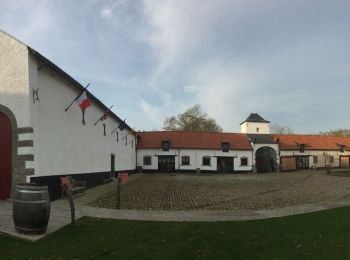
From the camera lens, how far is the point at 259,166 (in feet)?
173

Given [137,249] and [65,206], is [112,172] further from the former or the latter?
[137,249]

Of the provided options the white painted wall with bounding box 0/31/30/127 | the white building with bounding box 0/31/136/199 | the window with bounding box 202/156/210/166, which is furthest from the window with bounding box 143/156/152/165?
the white painted wall with bounding box 0/31/30/127

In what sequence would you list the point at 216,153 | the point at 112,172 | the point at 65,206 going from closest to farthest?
the point at 65,206, the point at 112,172, the point at 216,153

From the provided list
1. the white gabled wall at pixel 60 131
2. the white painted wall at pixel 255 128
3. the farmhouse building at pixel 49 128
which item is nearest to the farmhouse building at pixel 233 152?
the farmhouse building at pixel 49 128

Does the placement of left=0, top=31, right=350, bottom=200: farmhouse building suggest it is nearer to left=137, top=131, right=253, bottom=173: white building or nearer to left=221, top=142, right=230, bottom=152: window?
left=137, top=131, right=253, bottom=173: white building

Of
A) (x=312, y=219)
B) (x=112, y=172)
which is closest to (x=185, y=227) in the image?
(x=312, y=219)

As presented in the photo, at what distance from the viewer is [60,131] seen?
1758cm

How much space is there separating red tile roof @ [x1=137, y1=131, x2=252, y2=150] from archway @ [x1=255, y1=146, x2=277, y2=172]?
2.06m

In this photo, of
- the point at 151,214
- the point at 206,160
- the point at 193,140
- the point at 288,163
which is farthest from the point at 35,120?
the point at 288,163

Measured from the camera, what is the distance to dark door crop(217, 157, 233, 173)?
1995 inches

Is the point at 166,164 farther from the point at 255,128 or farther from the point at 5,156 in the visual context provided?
the point at 5,156

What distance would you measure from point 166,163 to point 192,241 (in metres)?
42.0

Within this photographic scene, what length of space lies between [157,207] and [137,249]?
7055 mm

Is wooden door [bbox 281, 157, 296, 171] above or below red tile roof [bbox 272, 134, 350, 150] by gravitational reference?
below
